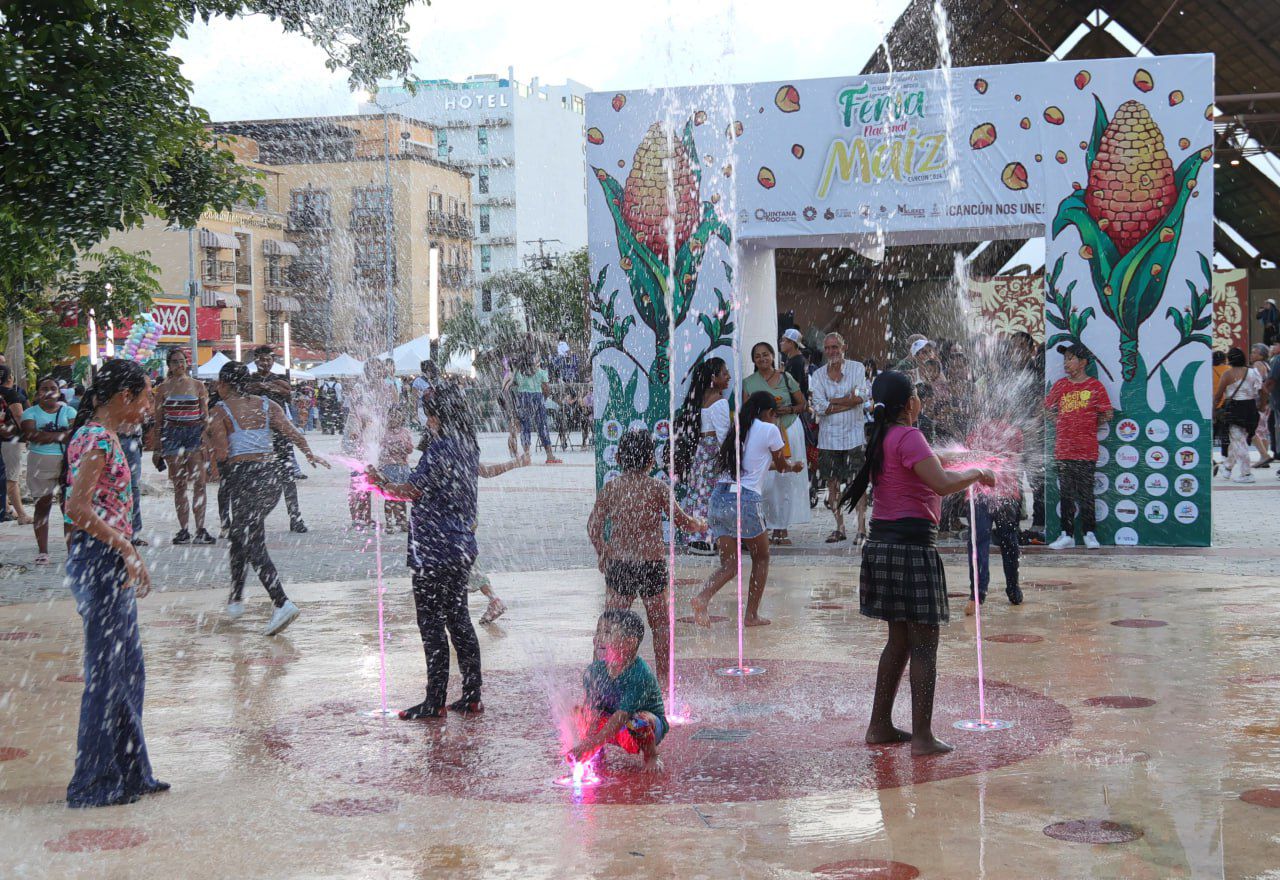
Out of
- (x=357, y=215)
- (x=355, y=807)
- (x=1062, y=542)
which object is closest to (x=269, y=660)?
(x=355, y=807)

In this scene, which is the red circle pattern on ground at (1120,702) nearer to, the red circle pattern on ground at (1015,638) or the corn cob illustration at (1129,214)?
the red circle pattern on ground at (1015,638)

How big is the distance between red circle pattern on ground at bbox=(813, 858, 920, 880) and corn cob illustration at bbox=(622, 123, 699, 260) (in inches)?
347

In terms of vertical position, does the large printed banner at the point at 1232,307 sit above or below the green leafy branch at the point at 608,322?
above

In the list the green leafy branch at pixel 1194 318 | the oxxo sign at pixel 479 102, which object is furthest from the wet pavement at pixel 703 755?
the oxxo sign at pixel 479 102

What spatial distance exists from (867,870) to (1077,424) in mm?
8318

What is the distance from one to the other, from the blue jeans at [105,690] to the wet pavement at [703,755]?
0.46ft

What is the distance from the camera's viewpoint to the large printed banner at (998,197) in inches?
470

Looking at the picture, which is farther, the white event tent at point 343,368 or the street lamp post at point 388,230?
the street lamp post at point 388,230

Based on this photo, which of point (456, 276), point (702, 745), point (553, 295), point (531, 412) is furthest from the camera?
point (456, 276)

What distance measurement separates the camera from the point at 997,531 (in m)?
9.06

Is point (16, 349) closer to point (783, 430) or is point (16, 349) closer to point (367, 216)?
point (783, 430)

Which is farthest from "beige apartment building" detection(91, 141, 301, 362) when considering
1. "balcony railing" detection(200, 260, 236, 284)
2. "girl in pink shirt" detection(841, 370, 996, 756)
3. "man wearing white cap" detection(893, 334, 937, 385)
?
"girl in pink shirt" detection(841, 370, 996, 756)

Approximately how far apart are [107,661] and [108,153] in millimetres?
5988

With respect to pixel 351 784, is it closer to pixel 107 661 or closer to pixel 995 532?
pixel 107 661
